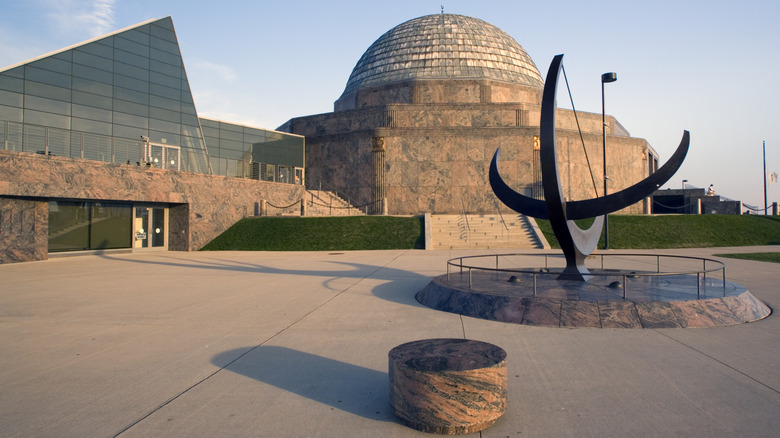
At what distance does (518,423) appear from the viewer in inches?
106

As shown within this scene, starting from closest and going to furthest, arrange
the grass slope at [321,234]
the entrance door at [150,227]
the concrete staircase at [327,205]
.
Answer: the entrance door at [150,227], the grass slope at [321,234], the concrete staircase at [327,205]

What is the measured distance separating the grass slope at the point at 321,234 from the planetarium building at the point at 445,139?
2863 mm

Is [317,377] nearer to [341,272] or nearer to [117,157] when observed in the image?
[341,272]

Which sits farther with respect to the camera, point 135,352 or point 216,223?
point 216,223

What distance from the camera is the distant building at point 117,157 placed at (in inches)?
500

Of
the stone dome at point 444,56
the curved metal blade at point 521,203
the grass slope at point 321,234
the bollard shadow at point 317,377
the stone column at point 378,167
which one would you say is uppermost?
the stone dome at point 444,56

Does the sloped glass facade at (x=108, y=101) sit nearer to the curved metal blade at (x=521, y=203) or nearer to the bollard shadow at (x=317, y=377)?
the curved metal blade at (x=521, y=203)

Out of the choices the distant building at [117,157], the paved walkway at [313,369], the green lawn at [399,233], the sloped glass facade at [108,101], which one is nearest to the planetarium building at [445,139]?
the green lawn at [399,233]

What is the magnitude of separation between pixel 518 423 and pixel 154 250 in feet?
51.6

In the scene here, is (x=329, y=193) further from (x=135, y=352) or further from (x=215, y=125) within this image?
(x=135, y=352)

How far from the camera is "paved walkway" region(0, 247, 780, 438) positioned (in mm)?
2693

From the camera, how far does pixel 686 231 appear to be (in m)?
16.6

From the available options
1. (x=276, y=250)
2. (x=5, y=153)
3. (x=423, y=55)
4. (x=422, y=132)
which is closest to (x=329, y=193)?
(x=422, y=132)

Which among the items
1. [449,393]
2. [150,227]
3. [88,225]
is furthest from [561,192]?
[150,227]
